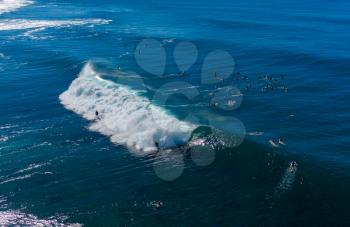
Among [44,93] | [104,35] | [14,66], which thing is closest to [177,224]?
[44,93]

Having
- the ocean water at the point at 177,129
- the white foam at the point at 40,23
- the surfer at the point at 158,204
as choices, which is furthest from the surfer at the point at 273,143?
the white foam at the point at 40,23

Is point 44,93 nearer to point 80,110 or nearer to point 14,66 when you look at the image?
point 80,110

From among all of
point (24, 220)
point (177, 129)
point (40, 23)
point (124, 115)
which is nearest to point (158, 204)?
point (24, 220)

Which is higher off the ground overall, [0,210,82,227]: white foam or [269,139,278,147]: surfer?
[269,139,278,147]: surfer

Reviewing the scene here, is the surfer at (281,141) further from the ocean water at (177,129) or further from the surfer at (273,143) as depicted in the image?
the ocean water at (177,129)

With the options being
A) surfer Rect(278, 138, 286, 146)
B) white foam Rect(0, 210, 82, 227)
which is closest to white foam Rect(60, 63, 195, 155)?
surfer Rect(278, 138, 286, 146)

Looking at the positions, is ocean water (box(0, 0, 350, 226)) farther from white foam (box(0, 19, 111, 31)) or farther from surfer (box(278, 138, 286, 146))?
white foam (box(0, 19, 111, 31))

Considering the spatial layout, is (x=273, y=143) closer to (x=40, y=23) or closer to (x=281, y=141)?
(x=281, y=141)
